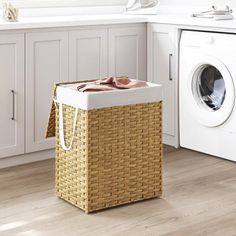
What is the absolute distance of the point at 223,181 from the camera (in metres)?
3.39

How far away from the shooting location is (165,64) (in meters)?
4.12

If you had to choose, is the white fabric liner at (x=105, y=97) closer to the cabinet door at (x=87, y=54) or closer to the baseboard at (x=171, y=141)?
the cabinet door at (x=87, y=54)

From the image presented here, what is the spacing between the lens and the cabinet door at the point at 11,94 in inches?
138

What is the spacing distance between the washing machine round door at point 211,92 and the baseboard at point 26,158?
972mm

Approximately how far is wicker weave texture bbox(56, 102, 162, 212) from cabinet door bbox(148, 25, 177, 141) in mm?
1085

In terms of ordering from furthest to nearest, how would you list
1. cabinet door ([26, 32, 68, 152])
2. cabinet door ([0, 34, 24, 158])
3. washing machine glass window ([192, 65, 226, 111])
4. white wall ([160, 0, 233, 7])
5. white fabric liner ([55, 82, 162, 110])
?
1. white wall ([160, 0, 233, 7])
2. washing machine glass window ([192, 65, 226, 111])
3. cabinet door ([26, 32, 68, 152])
4. cabinet door ([0, 34, 24, 158])
5. white fabric liner ([55, 82, 162, 110])

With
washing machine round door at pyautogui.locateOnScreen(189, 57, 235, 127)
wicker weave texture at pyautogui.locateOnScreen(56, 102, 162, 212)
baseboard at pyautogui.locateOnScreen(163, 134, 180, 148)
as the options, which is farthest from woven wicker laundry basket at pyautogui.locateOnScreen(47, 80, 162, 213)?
baseboard at pyautogui.locateOnScreen(163, 134, 180, 148)

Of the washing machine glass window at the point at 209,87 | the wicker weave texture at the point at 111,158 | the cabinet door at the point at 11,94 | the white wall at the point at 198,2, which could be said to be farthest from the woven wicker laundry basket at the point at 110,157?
the white wall at the point at 198,2

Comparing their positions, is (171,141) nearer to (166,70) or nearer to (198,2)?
(166,70)

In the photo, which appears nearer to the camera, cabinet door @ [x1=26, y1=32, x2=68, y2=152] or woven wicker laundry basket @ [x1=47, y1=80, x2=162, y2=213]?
woven wicker laundry basket @ [x1=47, y1=80, x2=162, y2=213]

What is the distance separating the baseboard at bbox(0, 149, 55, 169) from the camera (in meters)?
3.65

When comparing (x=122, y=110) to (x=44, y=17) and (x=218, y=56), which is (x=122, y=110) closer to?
(x=218, y=56)

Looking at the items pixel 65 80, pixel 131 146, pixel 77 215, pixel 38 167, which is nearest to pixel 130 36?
pixel 65 80

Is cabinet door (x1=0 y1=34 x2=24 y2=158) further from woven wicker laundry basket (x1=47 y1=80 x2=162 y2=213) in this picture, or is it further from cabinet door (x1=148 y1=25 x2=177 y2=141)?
cabinet door (x1=148 y1=25 x2=177 y2=141)
